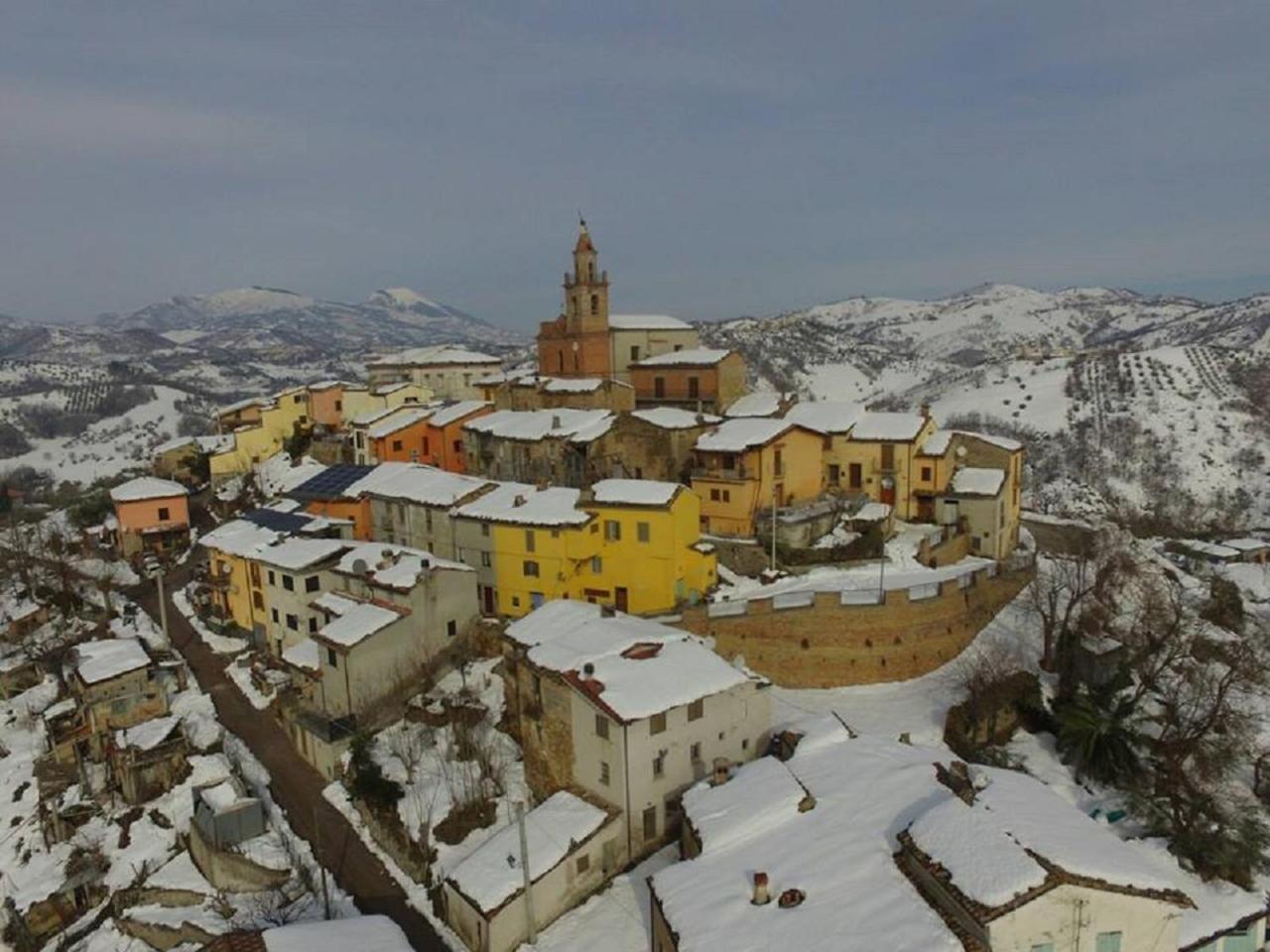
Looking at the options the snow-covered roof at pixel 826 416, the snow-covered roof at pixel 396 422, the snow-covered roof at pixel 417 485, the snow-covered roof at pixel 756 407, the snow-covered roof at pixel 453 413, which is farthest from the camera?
the snow-covered roof at pixel 396 422

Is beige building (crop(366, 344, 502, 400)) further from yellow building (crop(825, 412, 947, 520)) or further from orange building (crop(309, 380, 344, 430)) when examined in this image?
yellow building (crop(825, 412, 947, 520))

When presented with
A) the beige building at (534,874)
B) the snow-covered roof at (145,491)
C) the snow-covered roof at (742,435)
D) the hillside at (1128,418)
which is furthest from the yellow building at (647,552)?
the hillside at (1128,418)

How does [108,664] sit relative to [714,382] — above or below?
below

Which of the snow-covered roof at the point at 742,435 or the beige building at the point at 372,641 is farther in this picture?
the snow-covered roof at the point at 742,435

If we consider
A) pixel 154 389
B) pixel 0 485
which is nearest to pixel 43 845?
pixel 0 485

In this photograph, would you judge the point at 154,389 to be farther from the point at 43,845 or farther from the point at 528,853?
the point at 528,853

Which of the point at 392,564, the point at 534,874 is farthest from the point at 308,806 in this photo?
the point at 534,874

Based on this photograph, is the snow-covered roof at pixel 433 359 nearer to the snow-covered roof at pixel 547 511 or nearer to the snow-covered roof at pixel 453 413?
the snow-covered roof at pixel 453 413
